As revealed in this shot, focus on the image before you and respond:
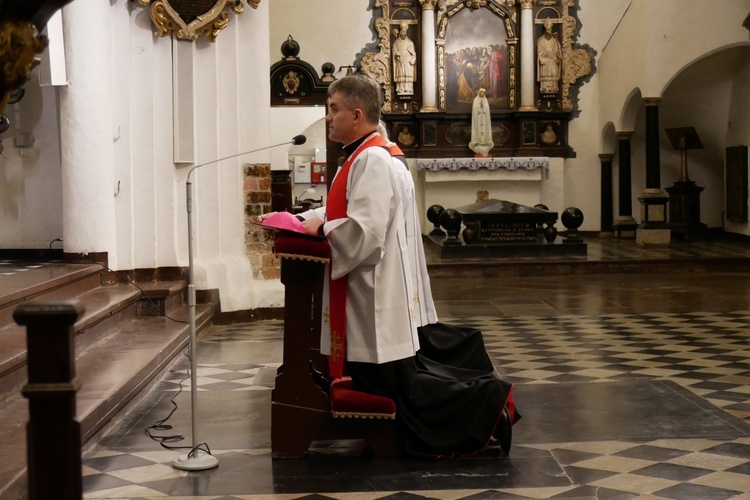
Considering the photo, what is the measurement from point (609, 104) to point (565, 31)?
199 centimetres

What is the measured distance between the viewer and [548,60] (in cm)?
2164

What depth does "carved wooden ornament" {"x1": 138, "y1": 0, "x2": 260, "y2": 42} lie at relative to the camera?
9594mm

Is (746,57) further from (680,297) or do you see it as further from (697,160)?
(680,297)

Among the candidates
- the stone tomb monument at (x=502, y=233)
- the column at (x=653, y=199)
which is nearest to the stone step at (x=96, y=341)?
the stone tomb monument at (x=502, y=233)

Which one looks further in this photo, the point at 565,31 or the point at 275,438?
the point at 565,31

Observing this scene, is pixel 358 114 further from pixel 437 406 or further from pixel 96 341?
pixel 96 341

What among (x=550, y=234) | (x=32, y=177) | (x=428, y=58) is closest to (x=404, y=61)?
(x=428, y=58)

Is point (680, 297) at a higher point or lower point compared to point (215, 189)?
lower

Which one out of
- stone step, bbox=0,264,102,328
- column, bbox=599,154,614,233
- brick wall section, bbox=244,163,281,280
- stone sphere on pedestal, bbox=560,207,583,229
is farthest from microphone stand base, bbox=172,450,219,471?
column, bbox=599,154,614,233

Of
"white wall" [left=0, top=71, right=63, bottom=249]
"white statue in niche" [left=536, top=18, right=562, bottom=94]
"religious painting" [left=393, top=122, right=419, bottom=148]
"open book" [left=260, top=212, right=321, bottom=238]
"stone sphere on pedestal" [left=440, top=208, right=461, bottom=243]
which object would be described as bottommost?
"stone sphere on pedestal" [left=440, top=208, right=461, bottom=243]

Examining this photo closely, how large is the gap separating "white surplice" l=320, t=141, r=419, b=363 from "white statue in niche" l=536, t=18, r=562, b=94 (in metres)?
17.4

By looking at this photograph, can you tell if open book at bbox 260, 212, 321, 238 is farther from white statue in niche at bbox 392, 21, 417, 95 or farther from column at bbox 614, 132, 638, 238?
white statue in niche at bbox 392, 21, 417, 95

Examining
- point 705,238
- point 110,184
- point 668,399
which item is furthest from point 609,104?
point 668,399

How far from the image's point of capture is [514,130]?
21.9m
